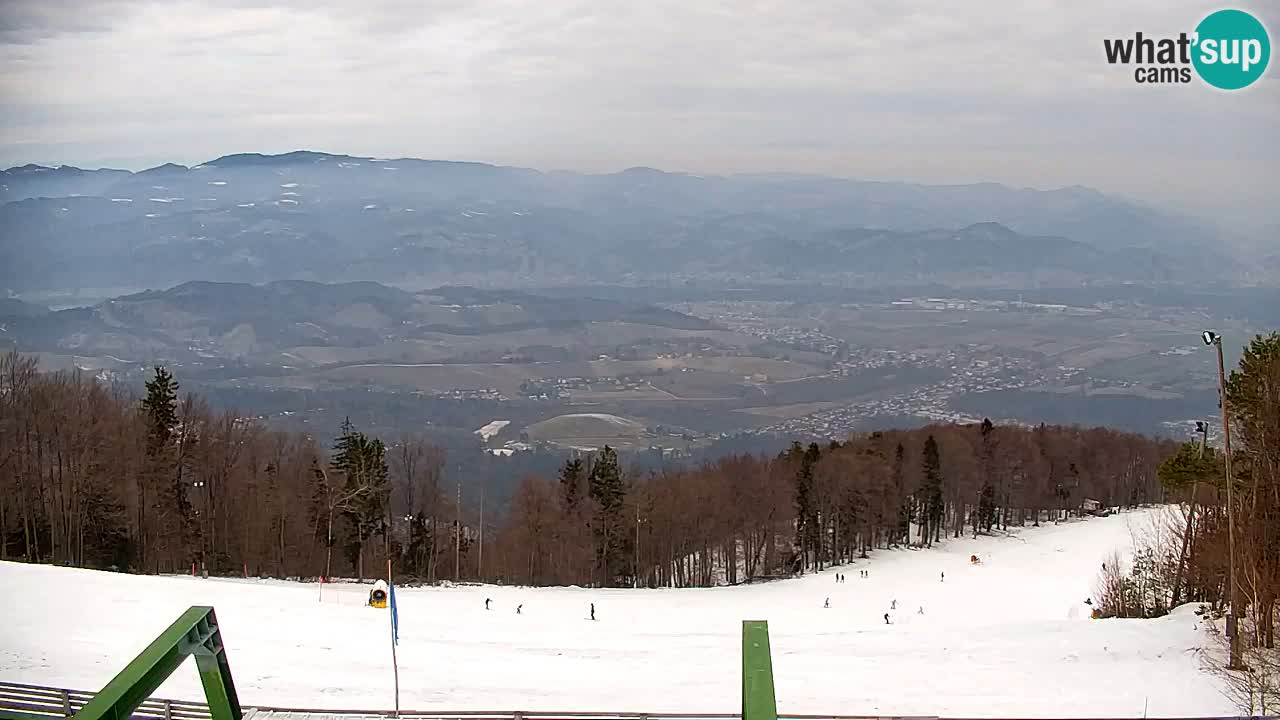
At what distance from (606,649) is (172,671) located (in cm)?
1925

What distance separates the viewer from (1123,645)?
23656mm

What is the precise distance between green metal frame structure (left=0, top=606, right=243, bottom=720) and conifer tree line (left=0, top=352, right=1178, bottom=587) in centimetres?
3422

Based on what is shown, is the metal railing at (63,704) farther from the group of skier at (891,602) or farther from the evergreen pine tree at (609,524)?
the evergreen pine tree at (609,524)

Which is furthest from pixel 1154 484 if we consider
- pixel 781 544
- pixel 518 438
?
pixel 518 438

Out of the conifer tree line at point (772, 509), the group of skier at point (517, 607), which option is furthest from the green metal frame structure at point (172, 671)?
the conifer tree line at point (772, 509)

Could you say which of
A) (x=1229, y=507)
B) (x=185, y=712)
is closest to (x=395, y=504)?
(x=1229, y=507)

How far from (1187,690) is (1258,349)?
6634mm

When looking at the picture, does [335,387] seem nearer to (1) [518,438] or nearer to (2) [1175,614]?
(1) [518,438]

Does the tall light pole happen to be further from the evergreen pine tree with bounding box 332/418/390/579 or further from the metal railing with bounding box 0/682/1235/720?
the evergreen pine tree with bounding box 332/418/390/579

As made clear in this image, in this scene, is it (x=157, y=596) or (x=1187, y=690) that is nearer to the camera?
(x=1187, y=690)

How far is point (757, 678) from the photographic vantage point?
6.20 m

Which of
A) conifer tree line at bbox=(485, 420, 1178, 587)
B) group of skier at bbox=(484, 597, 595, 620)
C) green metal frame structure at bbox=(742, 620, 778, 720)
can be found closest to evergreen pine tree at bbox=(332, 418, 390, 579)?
conifer tree line at bbox=(485, 420, 1178, 587)

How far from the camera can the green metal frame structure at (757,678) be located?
5.89m

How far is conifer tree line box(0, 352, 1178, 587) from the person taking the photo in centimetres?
4144
